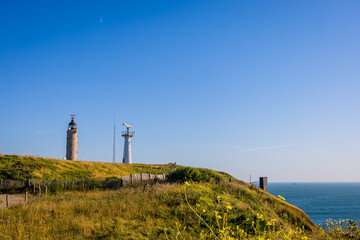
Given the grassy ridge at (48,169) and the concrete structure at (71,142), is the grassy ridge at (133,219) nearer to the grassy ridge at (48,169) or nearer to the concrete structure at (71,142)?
the grassy ridge at (48,169)

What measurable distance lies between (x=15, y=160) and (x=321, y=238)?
101 feet

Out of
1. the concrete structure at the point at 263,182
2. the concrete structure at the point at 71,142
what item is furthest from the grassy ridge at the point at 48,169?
the concrete structure at the point at 263,182

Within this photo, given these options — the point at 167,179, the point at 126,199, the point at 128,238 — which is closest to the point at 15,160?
the point at 167,179

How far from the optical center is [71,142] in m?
45.8

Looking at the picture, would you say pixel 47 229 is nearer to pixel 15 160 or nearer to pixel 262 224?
pixel 262 224

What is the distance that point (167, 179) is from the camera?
21.2 m

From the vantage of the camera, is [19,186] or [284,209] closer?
[284,209]

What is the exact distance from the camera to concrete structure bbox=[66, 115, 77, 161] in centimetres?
4531

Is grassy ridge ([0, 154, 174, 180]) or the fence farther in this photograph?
grassy ridge ([0, 154, 174, 180])

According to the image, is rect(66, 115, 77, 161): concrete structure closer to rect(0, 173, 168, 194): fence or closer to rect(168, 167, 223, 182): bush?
rect(0, 173, 168, 194): fence

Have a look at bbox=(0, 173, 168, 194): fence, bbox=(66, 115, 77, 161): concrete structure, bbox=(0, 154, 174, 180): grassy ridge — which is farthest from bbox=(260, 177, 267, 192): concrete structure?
bbox=(66, 115, 77, 161): concrete structure

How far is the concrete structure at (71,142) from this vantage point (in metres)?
45.3

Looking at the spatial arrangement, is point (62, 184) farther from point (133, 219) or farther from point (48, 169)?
point (133, 219)

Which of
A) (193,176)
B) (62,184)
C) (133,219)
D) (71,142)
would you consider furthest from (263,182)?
(71,142)
